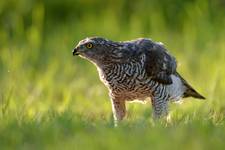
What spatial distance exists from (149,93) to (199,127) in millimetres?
2303

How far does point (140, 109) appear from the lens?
1076 cm

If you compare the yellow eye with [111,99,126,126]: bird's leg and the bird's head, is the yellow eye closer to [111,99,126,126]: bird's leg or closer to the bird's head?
the bird's head

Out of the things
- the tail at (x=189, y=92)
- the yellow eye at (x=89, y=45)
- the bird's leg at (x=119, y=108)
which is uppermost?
the yellow eye at (x=89, y=45)

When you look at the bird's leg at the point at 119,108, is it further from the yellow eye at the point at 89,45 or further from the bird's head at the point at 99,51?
the yellow eye at the point at 89,45

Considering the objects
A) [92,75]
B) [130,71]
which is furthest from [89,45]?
[92,75]

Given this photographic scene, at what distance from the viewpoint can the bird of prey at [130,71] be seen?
28.9 feet

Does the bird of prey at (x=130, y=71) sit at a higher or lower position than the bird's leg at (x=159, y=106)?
higher

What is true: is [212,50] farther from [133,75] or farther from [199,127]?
[199,127]

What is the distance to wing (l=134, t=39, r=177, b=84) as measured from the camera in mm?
9094

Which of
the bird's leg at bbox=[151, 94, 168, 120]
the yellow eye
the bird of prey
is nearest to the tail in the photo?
the bird of prey

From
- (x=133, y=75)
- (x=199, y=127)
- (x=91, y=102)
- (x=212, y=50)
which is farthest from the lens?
(x=212, y=50)

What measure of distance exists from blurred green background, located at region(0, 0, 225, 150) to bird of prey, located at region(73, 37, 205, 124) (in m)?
0.26

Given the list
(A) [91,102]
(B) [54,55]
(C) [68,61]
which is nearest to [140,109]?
(A) [91,102]

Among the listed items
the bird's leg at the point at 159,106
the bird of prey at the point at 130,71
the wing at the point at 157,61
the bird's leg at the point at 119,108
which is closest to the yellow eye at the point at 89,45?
the bird of prey at the point at 130,71
